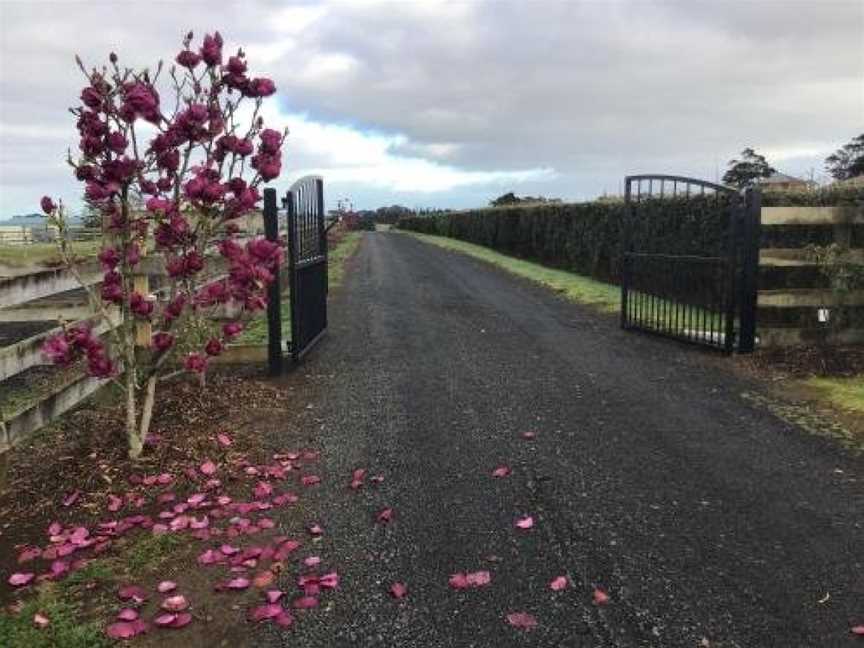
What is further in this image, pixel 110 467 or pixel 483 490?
pixel 110 467

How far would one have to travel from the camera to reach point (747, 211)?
8258 millimetres

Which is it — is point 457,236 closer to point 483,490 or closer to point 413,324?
point 413,324

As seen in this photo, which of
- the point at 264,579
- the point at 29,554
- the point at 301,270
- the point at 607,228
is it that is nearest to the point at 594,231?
the point at 607,228

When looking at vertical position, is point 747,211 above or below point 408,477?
above

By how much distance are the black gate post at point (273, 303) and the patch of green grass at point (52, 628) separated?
4.07 m

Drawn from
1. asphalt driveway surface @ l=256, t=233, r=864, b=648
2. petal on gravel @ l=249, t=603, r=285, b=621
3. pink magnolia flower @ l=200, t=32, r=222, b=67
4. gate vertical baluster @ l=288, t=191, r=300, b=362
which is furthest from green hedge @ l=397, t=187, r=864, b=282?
petal on gravel @ l=249, t=603, r=285, b=621

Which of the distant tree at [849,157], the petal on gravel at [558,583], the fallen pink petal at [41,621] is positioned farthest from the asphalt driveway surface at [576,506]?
the distant tree at [849,157]

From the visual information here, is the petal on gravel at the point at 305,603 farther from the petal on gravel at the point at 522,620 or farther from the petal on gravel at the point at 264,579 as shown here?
the petal on gravel at the point at 522,620

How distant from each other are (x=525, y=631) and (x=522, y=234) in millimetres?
25443

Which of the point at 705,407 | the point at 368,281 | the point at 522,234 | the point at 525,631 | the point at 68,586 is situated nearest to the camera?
the point at 525,631

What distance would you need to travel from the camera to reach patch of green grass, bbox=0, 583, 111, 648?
3.18 m

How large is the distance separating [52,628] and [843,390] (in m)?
6.47

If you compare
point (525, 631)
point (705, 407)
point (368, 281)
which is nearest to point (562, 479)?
point (525, 631)

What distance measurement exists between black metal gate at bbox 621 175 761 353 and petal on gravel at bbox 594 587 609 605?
576 cm
